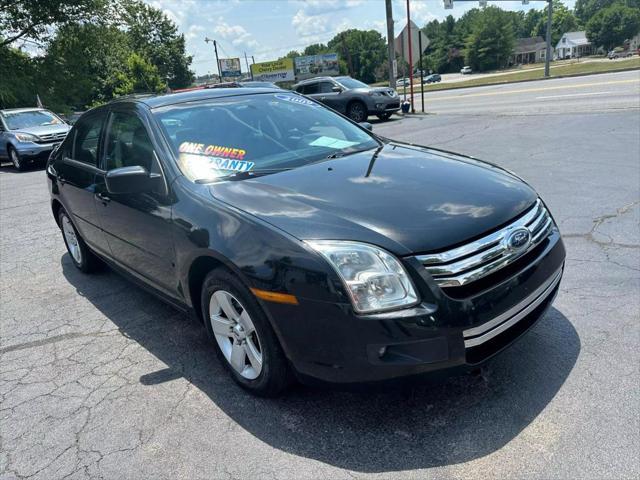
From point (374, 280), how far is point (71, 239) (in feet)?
13.3

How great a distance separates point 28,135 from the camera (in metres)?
13.5

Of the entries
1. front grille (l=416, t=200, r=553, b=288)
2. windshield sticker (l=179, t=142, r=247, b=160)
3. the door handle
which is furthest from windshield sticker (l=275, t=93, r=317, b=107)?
front grille (l=416, t=200, r=553, b=288)

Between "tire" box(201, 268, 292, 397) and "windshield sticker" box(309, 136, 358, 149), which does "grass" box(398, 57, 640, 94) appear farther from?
"tire" box(201, 268, 292, 397)

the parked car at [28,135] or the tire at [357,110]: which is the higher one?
the parked car at [28,135]

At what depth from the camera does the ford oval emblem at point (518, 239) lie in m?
2.42

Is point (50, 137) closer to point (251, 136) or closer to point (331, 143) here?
point (251, 136)

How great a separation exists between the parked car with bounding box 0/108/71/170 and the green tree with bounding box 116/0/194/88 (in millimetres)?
72652

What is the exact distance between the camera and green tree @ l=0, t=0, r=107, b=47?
24359mm

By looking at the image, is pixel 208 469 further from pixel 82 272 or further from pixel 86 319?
pixel 82 272

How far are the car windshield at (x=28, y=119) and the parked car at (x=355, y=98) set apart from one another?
836cm

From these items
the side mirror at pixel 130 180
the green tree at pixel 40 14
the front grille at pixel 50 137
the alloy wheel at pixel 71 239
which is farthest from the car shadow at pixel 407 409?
the green tree at pixel 40 14

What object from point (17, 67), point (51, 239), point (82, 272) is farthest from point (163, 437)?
point (17, 67)

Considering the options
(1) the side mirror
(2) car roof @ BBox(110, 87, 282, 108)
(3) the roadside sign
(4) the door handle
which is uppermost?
(3) the roadside sign

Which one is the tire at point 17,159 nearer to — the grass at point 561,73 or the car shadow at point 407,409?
the car shadow at point 407,409
